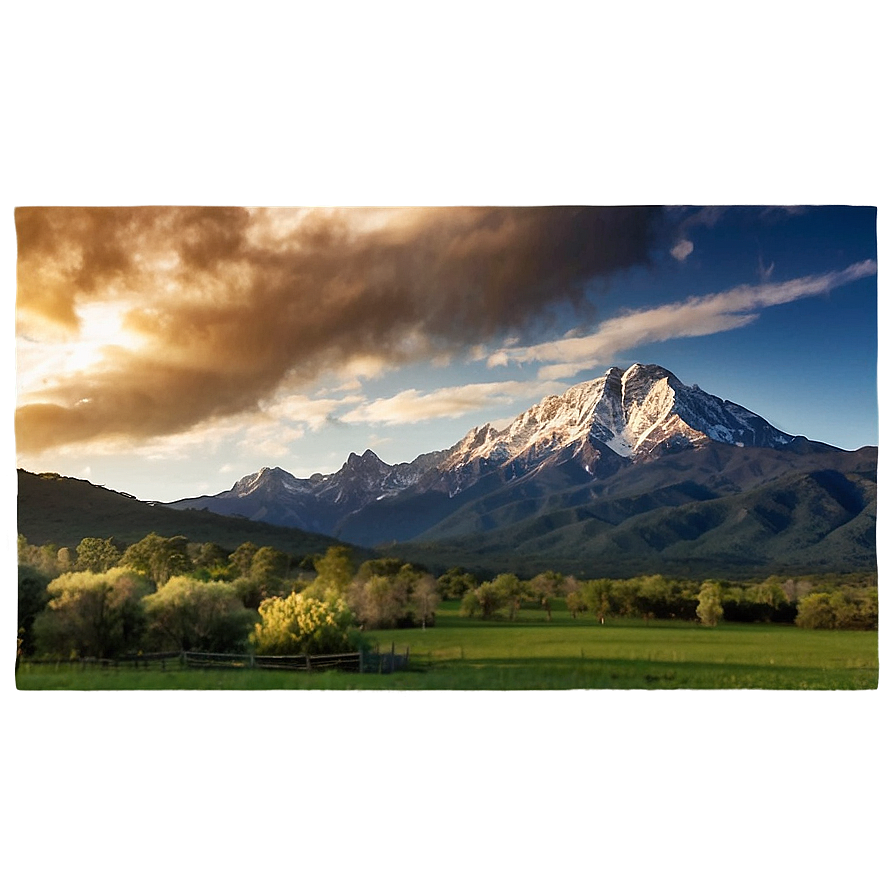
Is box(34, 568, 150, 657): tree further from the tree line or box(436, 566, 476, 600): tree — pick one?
box(436, 566, 476, 600): tree

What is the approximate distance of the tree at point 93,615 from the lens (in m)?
7.85

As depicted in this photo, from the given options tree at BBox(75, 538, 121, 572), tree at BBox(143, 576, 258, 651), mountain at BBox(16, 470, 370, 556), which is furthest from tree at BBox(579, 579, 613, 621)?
tree at BBox(75, 538, 121, 572)

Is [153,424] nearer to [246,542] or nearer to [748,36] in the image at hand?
[246,542]

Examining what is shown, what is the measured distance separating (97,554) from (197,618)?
106 centimetres

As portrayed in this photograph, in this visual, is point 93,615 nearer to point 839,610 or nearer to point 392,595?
point 392,595

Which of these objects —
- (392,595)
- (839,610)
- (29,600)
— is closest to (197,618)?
(29,600)

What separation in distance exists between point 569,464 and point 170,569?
375 cm

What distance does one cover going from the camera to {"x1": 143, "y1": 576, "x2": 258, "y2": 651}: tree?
7.95m

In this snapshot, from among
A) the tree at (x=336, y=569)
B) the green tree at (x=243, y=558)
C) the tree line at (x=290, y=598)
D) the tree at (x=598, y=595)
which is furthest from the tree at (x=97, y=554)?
the tree at (x=598, y=595)

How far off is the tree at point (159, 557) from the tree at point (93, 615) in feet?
0.31

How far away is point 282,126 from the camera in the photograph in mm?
6660

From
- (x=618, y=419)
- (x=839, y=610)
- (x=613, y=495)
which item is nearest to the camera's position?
(x=839, y=610)

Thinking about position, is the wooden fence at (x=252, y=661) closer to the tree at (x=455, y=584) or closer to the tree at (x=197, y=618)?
the tree at (x=197, y=618)

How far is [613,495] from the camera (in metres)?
8.62
